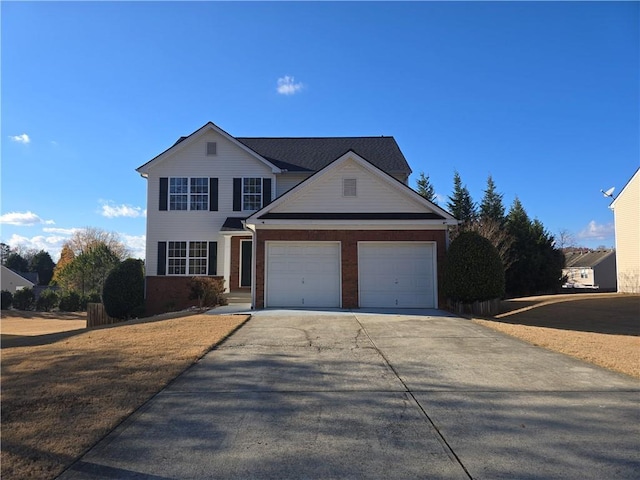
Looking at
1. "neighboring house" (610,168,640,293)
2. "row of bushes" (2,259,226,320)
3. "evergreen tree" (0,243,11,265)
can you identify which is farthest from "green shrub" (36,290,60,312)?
"evergreen tree" (0,243,11,265)

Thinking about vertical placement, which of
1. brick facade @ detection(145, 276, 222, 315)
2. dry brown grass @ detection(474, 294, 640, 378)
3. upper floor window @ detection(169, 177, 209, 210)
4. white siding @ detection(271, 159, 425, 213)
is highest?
upper floor window @ detection(169, 177, 209, 210)

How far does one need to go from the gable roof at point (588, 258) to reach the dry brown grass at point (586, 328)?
38359mm

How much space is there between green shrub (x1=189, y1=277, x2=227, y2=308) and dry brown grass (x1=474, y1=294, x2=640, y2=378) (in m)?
10.2

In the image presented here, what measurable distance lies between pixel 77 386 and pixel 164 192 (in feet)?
53.7

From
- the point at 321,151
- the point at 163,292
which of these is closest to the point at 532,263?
the point at 321,151

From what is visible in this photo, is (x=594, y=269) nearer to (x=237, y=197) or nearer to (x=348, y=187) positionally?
(x=348, y=187)

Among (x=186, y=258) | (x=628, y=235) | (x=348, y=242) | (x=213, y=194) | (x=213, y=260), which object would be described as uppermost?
(x=213, y=194)

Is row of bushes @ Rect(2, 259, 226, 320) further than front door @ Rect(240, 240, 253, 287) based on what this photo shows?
No

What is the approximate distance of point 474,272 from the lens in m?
14.7

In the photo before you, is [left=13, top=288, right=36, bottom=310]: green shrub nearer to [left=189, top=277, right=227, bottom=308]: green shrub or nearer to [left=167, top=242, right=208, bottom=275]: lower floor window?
[left=167, top=242, right=208, bottom=275]: lower floor window

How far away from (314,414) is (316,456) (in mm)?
1087

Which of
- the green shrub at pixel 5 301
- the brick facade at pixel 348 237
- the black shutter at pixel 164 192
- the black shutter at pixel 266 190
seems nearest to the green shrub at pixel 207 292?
the brick facade at pixel 348 237

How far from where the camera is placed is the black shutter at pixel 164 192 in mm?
21406

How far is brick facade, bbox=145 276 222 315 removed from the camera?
2062 centimetres
